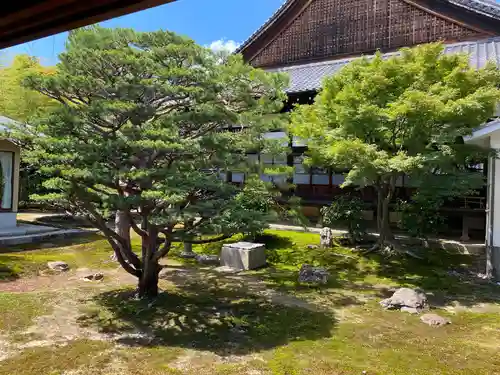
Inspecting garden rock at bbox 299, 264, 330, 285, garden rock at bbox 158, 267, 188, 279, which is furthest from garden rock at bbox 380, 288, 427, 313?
garden rock at bbox 158, 267, 188, 279

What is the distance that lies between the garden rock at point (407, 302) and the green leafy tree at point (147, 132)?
299 centimetres

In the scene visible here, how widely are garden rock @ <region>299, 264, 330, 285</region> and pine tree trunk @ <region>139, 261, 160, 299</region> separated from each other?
3.43 metres

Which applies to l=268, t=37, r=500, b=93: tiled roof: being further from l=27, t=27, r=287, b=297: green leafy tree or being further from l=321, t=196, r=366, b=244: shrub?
l=27, t=27, r=287, b=297: green leafy tree

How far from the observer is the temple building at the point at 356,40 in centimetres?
1475

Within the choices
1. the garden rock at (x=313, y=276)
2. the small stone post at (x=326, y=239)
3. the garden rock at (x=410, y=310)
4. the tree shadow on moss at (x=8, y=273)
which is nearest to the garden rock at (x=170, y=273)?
the garden rock at (x=313, y=276)

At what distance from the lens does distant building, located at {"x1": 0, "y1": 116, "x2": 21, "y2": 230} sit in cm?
1362

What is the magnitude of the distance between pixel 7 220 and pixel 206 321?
10.1m

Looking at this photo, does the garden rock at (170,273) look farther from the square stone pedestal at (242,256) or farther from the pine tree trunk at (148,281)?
the pine tree trunk at (148,281)

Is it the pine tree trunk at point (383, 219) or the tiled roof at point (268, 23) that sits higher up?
the tiled roof at point (268, 23)

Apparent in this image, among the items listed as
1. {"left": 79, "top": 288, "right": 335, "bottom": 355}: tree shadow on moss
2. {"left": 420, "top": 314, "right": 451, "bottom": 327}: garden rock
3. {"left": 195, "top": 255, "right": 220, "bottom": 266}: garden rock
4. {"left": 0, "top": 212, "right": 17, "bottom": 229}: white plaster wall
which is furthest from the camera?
{"left": 0, "top": 212, "right": 17, "bottom": 229}: white plaster wall

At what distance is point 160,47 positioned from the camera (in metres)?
6.79

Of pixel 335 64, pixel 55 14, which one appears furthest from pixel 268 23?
pixel 55 14

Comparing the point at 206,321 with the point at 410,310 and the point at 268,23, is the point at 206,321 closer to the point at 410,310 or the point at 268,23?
the point at 410,310

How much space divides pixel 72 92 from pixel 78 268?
4.74 m
